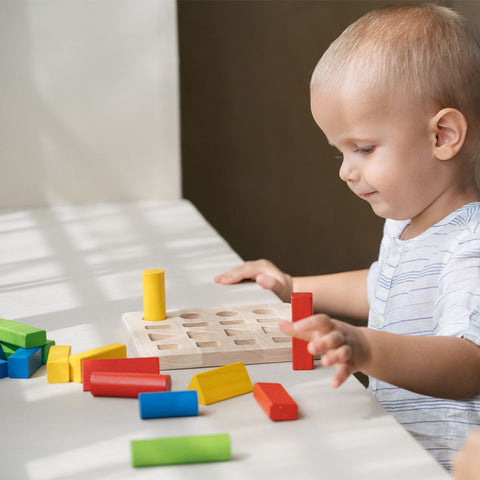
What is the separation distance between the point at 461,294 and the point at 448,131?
7.5 inches

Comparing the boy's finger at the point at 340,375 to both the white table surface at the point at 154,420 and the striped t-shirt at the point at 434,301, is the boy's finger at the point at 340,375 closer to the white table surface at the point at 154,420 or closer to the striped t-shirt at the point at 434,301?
the white table surface at the point at 154,420

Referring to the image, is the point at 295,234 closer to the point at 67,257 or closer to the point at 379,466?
the point at 67,257

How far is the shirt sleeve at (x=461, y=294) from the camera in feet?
2.54

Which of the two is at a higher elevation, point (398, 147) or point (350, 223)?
point (398, 147)

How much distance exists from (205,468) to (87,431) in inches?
4.5

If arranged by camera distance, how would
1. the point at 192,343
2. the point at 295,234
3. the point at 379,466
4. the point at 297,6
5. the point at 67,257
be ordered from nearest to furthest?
the point at 379,466 → the point at 192,343 → the point at 67,257 → the point at 297,6 → the point at 295,234

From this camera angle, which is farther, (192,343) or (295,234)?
(295,234)

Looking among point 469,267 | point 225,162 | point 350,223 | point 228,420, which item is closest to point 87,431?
point 228,420

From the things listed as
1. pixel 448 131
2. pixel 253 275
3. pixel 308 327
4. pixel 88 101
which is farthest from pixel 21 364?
pixel 88 101

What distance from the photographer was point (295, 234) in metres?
2.96

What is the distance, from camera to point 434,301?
35.9 inches

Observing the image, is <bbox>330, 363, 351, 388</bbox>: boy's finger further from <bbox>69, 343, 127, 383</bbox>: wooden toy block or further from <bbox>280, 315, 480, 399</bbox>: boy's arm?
<bbox>69, 343, 127, 383</bbox>: wooden toy block

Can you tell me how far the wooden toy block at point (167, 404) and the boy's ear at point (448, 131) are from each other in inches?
16.6

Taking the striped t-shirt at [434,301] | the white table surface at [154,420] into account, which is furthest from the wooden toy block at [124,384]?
the striped t-shirt at [434,301]
